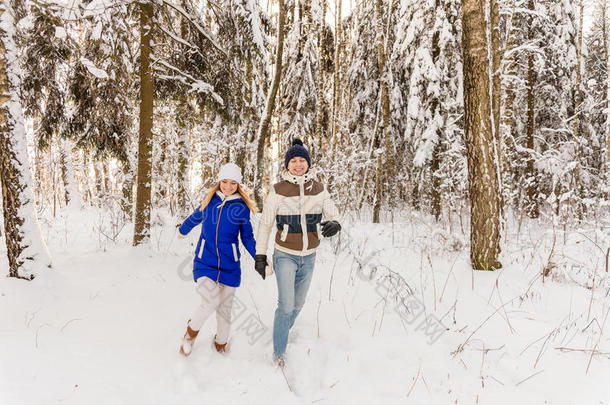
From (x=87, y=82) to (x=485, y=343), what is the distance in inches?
268

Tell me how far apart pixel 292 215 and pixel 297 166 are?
0.49 m

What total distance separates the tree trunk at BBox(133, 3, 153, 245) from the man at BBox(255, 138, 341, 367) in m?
3.92

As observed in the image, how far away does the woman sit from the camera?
331 cm

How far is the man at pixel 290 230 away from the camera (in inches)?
125

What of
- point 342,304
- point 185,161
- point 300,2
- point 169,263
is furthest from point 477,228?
point 300,2

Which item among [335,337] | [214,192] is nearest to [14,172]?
[214,192]

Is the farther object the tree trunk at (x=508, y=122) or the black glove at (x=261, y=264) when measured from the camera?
the tree trunk at (x=508, y=122)

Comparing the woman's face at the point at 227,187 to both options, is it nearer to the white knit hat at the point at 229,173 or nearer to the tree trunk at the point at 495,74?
the white knit hat at the point at 229,173

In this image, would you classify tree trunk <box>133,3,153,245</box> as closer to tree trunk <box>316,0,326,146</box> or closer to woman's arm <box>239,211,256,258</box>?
woman's arm <box>239,211,256,258</box>

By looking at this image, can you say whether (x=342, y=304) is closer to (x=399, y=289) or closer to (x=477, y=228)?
(x=399, y=289)

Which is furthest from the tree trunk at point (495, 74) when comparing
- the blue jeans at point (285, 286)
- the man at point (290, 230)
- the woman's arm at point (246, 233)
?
the woman's arm at point (246, 233)

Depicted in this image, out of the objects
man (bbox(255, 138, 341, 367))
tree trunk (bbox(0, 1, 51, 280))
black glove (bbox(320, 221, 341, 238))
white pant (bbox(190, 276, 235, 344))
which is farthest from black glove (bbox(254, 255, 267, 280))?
tree trunk (bbox(0, 1, 51, 280))

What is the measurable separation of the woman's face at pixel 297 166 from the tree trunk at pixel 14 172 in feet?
12.9

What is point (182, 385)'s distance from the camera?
292 centimetres
